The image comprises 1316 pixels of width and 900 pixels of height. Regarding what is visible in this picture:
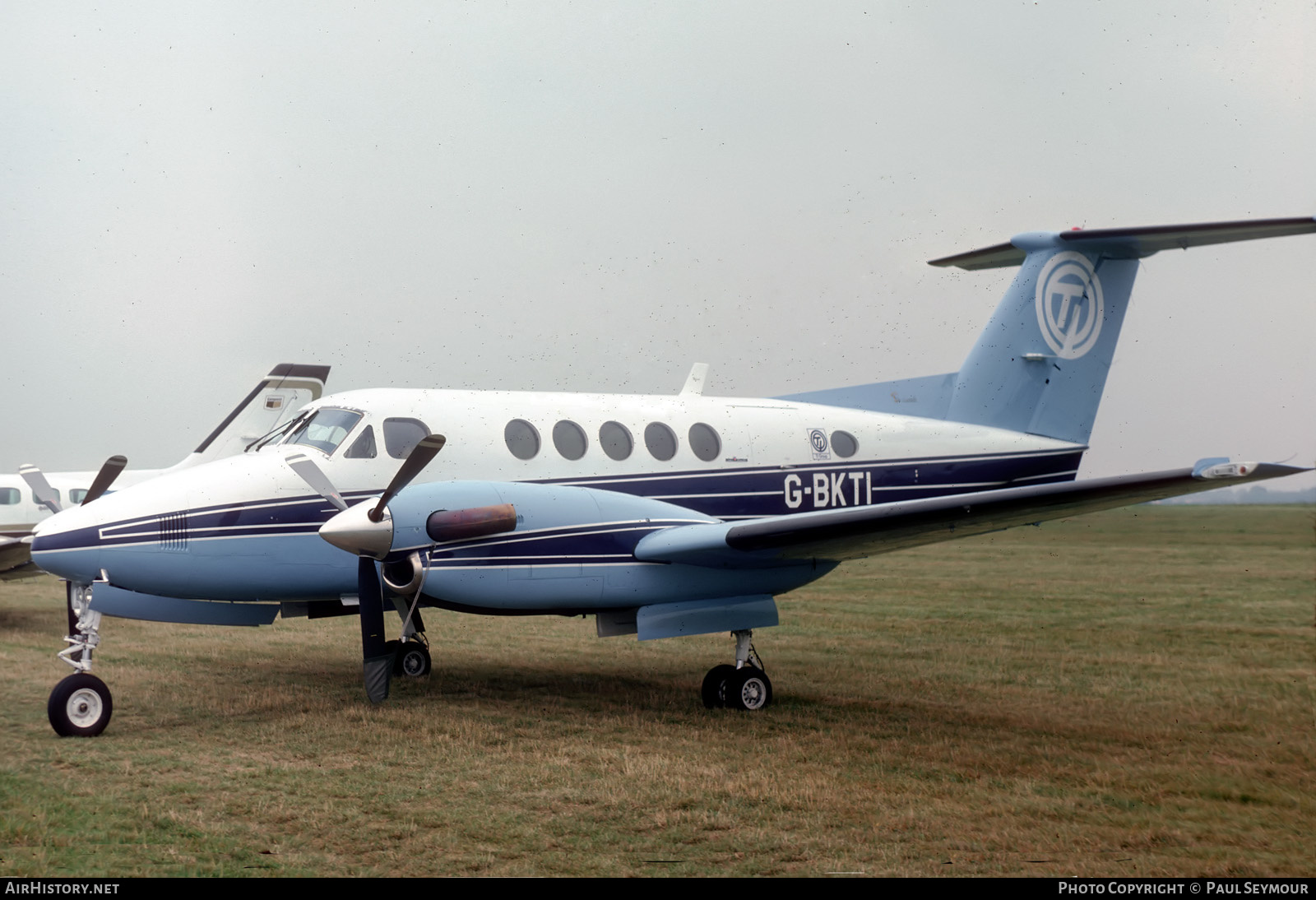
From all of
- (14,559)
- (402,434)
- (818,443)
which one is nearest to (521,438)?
(402,434)

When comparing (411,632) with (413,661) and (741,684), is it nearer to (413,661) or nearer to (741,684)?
A: (413,661)

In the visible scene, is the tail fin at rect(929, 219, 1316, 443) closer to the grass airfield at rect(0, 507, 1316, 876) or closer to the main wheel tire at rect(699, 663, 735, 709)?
the grass airfield at rect(0, 507, 1316, 876)

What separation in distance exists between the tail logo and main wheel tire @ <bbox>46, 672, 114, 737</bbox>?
10.1 m

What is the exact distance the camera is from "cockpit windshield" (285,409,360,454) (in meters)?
8.87

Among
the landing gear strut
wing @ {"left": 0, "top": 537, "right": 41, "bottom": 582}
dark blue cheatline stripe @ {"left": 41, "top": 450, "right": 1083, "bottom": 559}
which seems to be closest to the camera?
the landing gear strut

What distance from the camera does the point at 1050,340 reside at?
39.1ft

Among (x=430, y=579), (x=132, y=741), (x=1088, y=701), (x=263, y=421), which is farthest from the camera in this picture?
(x=263, y=421)

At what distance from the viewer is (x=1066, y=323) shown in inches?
467

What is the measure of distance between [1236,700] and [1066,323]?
4.47 meters

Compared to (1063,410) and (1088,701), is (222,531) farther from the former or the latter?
(1063,410)

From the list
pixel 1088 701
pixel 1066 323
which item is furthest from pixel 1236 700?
pixel 1066 323

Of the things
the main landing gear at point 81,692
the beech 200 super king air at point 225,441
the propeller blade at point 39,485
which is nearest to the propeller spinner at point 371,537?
the main landing gear at point 81,692

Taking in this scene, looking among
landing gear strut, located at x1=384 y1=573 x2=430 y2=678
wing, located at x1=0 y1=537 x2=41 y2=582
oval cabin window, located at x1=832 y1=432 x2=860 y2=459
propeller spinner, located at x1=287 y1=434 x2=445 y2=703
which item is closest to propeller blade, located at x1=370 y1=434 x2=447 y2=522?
propeller spinner, located at x1=287 y1=434 x2=445 y2=703

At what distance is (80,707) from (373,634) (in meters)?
2.11
